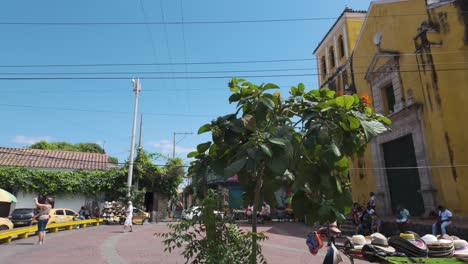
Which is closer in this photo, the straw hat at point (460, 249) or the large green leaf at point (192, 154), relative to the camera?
the large green leaf at point (192, 154)

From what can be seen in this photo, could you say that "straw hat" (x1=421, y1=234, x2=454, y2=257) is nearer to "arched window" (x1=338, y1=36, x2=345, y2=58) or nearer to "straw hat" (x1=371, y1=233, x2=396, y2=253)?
"straw hat" (x1=371, y1=233, x2=396, y2=253)

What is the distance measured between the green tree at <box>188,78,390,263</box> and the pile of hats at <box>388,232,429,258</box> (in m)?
0.96

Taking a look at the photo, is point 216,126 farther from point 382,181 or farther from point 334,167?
point 382,181

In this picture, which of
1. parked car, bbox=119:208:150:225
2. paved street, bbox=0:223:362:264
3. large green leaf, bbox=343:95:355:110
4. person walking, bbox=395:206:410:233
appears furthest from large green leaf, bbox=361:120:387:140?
parked car, bbox=119:208:150:225

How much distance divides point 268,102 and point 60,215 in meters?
20.7

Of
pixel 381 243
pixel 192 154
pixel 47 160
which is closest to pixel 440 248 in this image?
pixel 381 243

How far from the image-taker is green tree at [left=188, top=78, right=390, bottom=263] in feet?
8.79

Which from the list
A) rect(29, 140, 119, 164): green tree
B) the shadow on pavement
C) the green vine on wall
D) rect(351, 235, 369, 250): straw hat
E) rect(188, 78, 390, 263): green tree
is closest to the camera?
rect(188, 78, 390, 263): green tree

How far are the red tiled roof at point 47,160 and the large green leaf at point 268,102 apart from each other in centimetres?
2811

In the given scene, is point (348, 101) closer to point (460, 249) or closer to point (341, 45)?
point (460, 249)

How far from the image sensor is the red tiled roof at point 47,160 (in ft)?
88.6

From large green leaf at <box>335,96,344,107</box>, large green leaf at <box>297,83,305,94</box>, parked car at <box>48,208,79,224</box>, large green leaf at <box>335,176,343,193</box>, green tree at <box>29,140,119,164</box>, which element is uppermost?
green tree at <box>29,140,119,164</box>

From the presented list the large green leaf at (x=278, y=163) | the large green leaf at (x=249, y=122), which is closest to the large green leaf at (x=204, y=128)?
the large green leaf at (x=249, y=122)

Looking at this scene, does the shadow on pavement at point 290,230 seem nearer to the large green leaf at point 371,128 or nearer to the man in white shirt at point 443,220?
the man in white shirt at point 443,220
